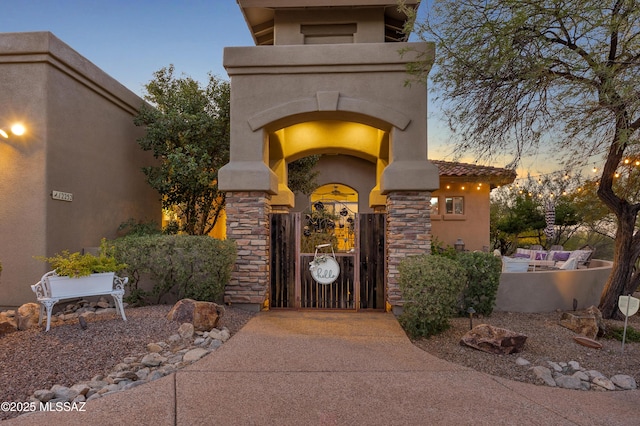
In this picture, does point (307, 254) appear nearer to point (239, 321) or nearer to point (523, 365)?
point (239, 321)

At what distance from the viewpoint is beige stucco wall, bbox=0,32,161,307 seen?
302 inches

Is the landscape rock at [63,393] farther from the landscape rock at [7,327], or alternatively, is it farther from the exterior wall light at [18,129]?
the exterior wall light at [18,129]

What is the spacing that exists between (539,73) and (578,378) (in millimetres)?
4657

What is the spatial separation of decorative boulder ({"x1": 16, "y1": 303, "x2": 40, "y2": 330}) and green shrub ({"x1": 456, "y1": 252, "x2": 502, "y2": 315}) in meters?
7.64

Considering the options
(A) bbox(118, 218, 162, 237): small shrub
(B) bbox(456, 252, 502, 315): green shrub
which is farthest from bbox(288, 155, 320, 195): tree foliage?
(B) bbox(456, 252, 502, 315): green shrub

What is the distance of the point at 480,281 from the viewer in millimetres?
7676

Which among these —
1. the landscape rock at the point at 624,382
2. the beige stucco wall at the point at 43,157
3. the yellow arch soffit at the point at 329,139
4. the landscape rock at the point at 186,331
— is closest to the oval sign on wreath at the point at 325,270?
the landscape rock at the point at 186,331

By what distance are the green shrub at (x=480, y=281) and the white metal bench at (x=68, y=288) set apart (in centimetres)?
637

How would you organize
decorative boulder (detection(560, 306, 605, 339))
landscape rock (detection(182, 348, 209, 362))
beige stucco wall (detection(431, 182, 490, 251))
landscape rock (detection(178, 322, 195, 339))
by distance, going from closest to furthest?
landscape rock (detection(182, 348, 209, 362)), landscape rock (detection(178, 322, 195, 339)), decorative boulder (detection(560, 306, 605, 339)), beige stucco wall (detection(431, 182, 490, 251))

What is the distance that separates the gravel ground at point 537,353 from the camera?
16.5ft

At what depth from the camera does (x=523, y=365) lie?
201 inches

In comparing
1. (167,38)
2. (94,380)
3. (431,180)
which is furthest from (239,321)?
(167,38)

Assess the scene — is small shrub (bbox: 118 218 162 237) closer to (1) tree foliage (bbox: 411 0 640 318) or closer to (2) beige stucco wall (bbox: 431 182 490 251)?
(1) tree foliage (bbox: 411 0 640 318)

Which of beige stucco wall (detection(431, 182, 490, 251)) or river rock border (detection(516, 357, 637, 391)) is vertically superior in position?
beige stucco wall (detection(431, 182, 490, 251))
